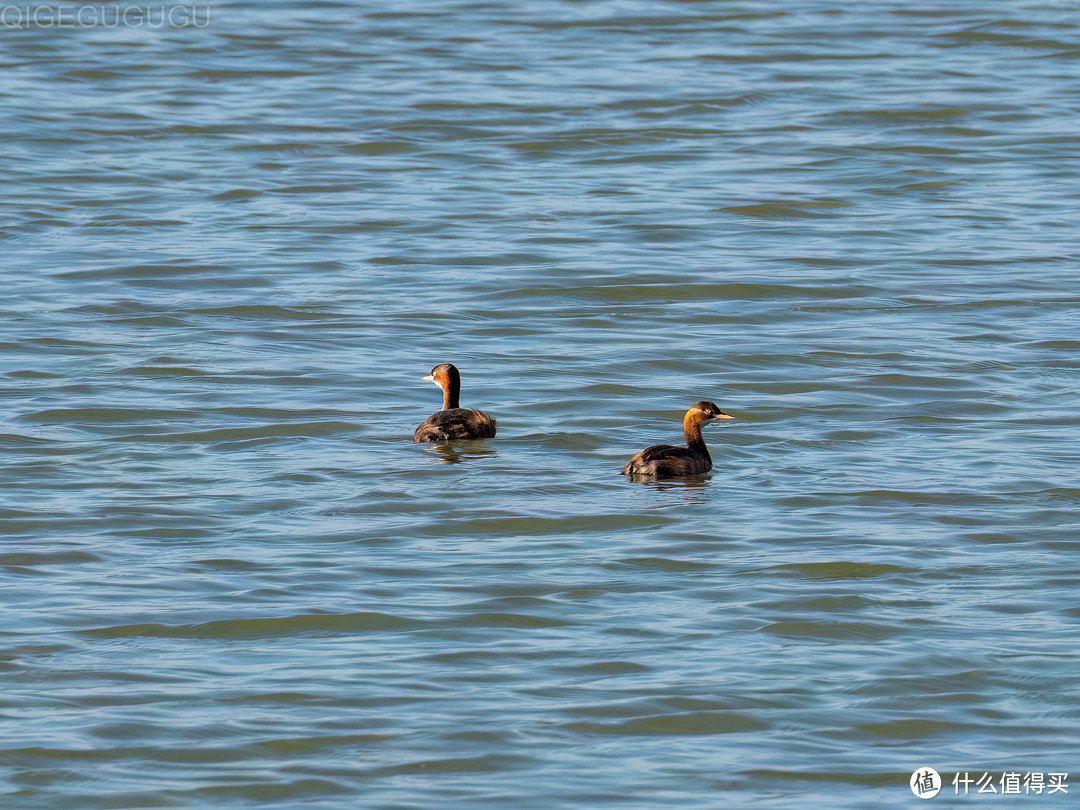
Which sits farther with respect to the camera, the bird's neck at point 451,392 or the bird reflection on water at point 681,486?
the bird's neck at point 451,392

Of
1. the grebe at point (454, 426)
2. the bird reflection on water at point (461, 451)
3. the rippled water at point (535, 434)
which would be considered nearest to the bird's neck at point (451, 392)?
the grebe at point (454, 426)

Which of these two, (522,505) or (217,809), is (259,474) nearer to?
(522,505)

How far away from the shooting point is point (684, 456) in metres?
10.8

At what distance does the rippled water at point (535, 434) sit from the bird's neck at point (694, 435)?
0.77 ft

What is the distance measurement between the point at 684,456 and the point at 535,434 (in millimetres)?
Answer: 1406

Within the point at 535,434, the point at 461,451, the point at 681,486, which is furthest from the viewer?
the point at 535,434

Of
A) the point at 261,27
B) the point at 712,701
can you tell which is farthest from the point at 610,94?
the point at 712,701

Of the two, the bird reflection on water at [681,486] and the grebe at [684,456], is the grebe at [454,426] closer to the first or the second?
the grebe at [684,456]

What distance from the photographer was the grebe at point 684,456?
1070cm

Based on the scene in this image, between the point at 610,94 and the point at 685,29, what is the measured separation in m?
4.84

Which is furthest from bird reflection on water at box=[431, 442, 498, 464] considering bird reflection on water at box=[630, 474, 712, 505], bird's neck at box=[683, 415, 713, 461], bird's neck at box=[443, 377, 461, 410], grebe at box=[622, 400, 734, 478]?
bird's neck at box=[683, 415, 713, 461]

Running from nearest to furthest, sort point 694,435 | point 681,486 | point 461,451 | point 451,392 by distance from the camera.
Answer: point 681,486, point 694,435, point 461,451, point 451,392

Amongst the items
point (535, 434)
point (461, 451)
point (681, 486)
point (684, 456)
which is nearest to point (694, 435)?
point (684, 456)

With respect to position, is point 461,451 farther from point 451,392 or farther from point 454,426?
point 451,392
